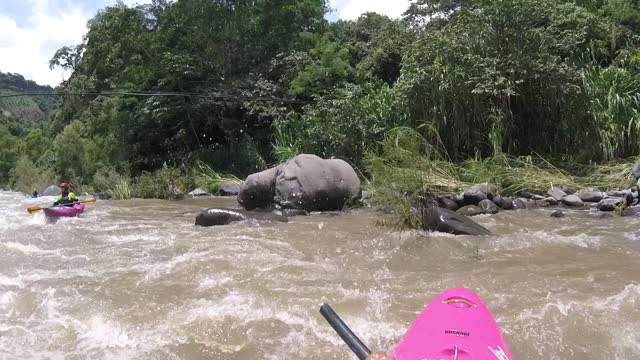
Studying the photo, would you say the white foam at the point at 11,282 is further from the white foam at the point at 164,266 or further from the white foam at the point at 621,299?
the white foam at the point at 621,299

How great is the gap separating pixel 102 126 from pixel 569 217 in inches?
849

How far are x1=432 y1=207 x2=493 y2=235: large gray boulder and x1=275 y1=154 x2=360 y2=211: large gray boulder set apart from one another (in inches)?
146

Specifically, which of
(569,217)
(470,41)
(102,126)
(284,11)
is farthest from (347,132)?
(102,126)

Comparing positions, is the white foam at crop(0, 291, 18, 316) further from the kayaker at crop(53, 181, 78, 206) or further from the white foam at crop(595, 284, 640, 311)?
the kayaker at crop(53, 181, 78, 206)

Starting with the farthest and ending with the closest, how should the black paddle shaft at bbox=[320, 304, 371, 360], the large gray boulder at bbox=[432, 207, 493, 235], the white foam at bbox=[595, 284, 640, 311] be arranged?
the large gray boulder at bbox=[432, 207, 493, 235]
the white foam at bbox=[595, 284, 640, 311]
the black paddle shaft at bbox=[320, 304, 371, 360]

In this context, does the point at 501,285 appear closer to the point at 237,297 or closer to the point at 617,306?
the point at 617,306

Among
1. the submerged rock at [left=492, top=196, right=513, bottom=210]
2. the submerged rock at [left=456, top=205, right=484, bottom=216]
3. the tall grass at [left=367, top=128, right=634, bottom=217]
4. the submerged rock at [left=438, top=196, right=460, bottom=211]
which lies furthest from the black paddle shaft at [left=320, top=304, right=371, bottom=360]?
the submerged rock at [left=492, top=196, right=513, bottom=210]

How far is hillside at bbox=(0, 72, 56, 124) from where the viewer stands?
90625 mm

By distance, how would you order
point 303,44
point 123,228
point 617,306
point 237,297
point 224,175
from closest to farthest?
point 617,306, point 237,297, point 123,228, point 224,175, point 303,44

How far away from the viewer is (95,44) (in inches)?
840

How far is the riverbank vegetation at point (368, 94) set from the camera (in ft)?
37.9

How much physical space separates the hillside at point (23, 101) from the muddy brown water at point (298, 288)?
89.8 meters

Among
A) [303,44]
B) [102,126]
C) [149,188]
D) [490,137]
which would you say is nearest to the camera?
A: [490,137]

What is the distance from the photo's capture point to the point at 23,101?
104 meters
